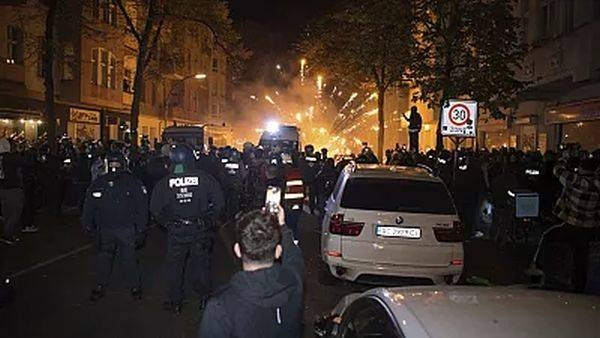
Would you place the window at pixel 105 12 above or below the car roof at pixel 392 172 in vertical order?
above

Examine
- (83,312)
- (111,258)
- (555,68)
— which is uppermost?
(555,68)

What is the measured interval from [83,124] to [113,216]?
31839 millimetres

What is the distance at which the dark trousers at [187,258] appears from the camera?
781 cm

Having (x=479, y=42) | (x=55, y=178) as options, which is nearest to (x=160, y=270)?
(x=55, y=178)

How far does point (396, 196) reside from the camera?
9.10 meters

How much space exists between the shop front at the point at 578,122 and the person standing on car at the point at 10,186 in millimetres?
15595

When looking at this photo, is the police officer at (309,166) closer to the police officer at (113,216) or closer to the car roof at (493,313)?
the police officer at (113,216)

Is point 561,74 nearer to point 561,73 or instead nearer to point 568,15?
point 561,73

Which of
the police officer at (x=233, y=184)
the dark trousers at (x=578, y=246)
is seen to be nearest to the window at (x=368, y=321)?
the dark trousers at (x=578, y=246)

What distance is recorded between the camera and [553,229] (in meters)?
9.09

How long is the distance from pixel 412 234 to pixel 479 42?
39.7 feet

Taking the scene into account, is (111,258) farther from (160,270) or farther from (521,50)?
(521,50)

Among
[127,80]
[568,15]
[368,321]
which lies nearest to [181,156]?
[368,321]

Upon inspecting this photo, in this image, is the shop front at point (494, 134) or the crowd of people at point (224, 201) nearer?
the crowd of people at point (224, 201)
